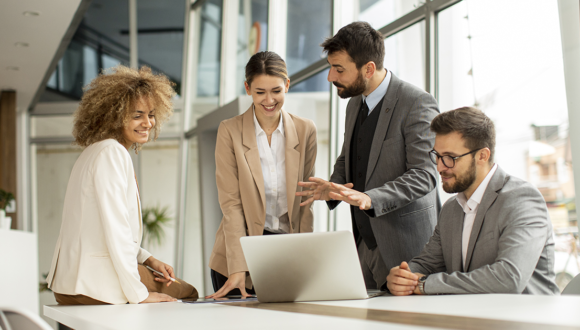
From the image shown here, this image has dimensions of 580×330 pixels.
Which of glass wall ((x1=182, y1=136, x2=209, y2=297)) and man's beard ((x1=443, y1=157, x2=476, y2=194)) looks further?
glass wall ((x1=182, y1=136, x2=209, y2=297))

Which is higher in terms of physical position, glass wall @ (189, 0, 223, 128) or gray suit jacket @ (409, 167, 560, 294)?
glass wall @ (189, 0, 223, 128)

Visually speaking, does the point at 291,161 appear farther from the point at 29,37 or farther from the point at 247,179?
the point at 29,37

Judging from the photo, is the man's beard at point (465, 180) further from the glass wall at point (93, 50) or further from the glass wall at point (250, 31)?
the glass wall at point (93, 50)

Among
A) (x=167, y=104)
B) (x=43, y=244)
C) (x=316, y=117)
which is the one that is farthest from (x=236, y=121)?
(x=43, y=244)

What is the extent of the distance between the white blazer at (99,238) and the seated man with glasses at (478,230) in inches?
36.1

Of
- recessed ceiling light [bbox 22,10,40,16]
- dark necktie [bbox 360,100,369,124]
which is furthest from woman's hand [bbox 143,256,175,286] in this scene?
recessed ceiling light [bbox 22,10,40,16]

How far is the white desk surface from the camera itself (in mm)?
898

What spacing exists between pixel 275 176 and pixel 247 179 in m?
0.14

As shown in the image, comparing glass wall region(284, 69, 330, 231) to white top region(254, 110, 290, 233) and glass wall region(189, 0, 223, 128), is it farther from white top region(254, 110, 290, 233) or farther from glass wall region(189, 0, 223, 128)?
glass wall region(189, 0, 223, 128)

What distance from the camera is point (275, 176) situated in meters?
2.35

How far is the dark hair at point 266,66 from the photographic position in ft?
7.45

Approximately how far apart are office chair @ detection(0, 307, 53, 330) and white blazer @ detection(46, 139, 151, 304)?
2.69 feet

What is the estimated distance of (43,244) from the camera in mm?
8016

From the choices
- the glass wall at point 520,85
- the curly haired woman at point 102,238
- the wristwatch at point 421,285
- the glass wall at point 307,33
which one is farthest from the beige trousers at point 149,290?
the glass wall at point 307,33
